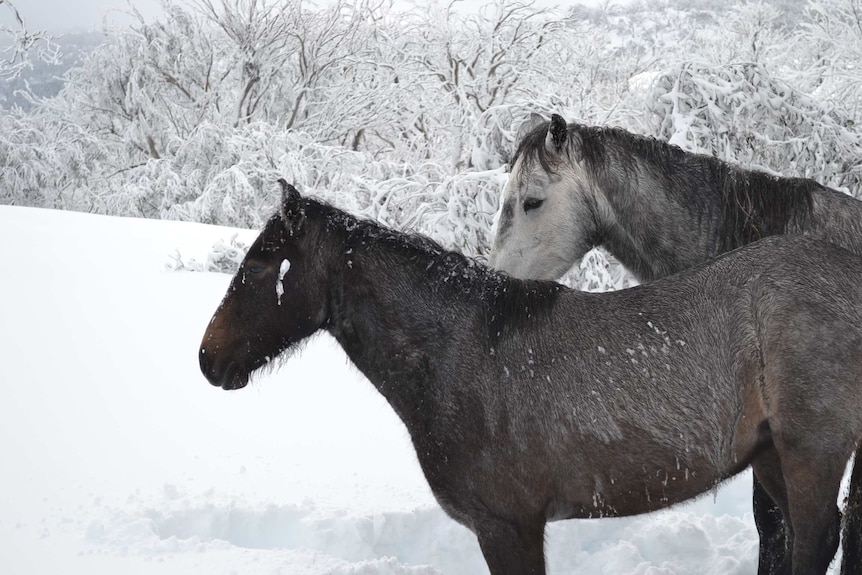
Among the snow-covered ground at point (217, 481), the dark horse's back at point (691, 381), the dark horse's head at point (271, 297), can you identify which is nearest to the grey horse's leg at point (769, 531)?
the snow-covered ground at point (217, 481)

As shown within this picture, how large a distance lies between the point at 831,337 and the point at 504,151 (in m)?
6.24

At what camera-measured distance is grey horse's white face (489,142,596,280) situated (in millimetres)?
3840

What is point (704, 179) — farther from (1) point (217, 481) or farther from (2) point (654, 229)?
(1) point (217, 481)

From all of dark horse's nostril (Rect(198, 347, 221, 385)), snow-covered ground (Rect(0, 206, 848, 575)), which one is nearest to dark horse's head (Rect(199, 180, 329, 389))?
dark horse's nostril (Rect(198, 347, 221, 385))

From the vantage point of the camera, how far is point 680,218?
3695 millimetres

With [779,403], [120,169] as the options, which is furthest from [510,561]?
[120,169]

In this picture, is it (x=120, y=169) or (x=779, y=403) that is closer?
(x=779, y=403)

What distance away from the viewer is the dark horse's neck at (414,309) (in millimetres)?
2764

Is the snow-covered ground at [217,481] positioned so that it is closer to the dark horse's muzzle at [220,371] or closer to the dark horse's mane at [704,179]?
the dark horse's muzzle at [220,371]

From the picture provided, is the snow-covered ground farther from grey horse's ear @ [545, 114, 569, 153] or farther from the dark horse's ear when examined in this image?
grey horse's ear @ [545, 114, 569, 153]

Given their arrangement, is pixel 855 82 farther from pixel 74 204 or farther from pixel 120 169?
pixel 74 204

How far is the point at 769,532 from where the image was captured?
3.46 m

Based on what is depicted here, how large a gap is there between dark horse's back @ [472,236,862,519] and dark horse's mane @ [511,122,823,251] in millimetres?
873

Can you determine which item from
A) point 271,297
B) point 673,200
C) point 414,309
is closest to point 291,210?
point 271,297
